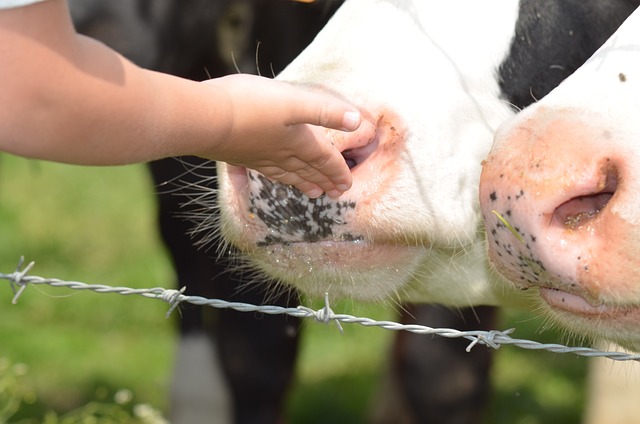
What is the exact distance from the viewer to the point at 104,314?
189 inches

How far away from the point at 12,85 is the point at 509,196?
2.28ft

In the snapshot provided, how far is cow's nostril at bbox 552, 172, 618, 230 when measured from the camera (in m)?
1.58

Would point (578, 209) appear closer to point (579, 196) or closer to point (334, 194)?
point (579, 196)

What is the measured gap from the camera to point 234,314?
3240mm

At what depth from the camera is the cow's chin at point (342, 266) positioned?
196cm

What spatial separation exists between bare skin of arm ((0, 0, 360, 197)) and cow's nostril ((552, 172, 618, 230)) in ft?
0.96

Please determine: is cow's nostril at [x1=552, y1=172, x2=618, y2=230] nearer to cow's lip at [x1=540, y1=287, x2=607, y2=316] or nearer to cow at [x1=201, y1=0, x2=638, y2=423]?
cow's lip at [x1=540, y1=287, x2=607, y2=316]

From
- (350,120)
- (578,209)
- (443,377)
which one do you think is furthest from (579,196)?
(443,377)

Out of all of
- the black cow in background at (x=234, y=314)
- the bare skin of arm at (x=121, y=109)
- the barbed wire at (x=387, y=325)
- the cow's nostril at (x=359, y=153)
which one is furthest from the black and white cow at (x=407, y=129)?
the black cow in background at (x=234, y=314)

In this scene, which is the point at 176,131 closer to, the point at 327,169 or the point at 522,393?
the point at 327,169

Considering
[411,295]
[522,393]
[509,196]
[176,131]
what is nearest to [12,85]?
[176,131]

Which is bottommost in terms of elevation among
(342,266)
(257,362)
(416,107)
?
(257,362)

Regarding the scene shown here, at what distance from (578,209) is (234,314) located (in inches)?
69.5

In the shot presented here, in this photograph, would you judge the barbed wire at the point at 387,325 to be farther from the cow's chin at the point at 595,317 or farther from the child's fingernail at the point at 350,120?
the child's fingernail at the point at 350,120
